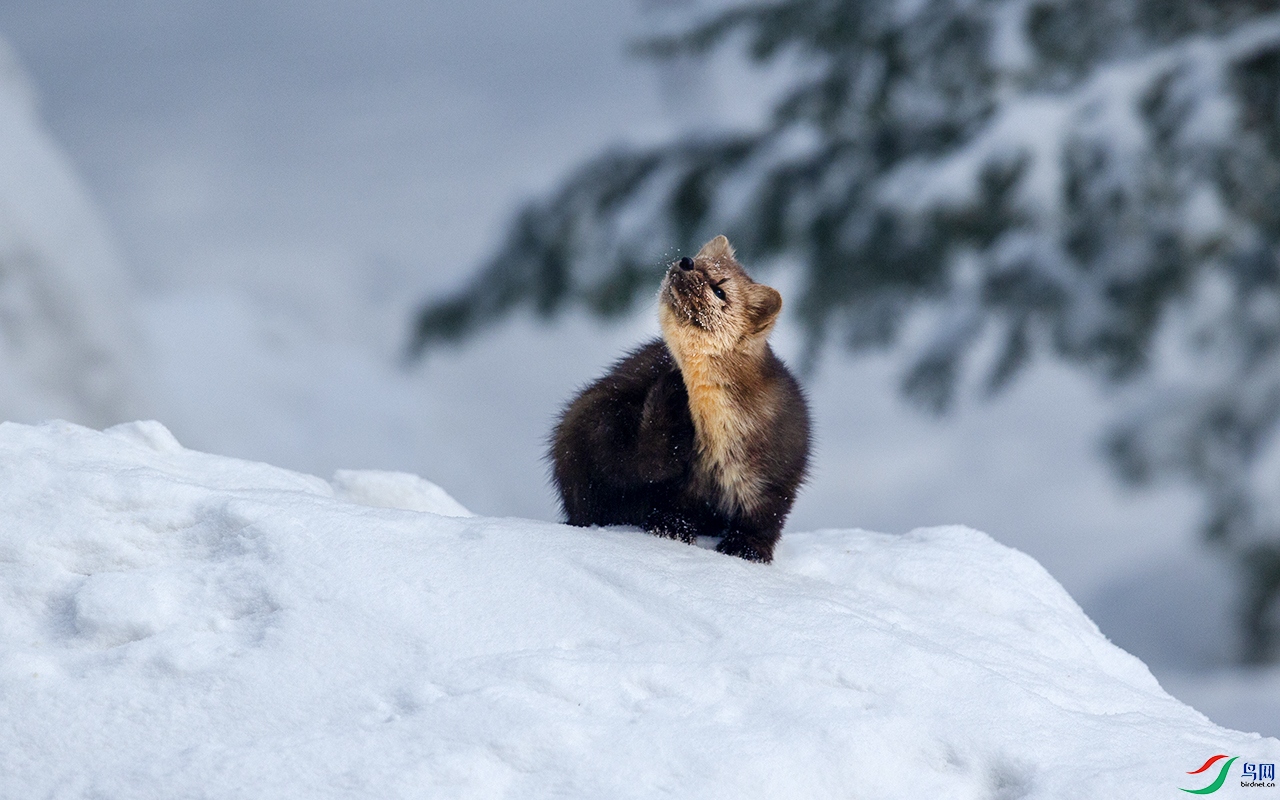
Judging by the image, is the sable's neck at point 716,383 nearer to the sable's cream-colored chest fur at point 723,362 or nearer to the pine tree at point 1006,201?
the sable's cream-colored chest fur at point 723,362

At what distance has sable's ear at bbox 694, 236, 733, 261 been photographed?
2889 mm

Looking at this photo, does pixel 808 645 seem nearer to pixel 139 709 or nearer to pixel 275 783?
pixel 275 783

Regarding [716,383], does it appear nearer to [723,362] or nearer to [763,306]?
[723,362]

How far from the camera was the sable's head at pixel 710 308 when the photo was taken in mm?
2672

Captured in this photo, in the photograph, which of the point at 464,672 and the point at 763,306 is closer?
the point at 464,672

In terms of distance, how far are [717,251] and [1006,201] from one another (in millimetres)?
2468

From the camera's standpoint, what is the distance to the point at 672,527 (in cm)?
286

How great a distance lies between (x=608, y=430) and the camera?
2826 millimetres

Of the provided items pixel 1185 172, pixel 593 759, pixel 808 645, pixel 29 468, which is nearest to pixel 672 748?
pixel 593 759
